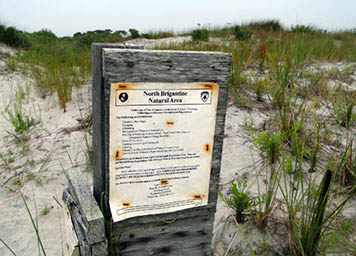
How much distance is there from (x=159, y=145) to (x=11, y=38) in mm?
11438

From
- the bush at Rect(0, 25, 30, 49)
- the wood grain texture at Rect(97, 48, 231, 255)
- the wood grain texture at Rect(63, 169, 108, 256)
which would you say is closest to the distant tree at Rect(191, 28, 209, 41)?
the bush at Rect(0, 25, 30, 49)

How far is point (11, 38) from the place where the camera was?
10.6 metres

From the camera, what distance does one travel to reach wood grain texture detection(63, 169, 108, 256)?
1266 mm

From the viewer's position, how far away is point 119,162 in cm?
130

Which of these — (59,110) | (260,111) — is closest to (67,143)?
(59,110)

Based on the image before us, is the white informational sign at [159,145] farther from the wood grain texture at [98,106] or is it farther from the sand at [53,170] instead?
the sand at [53,170]

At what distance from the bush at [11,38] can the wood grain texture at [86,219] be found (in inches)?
429

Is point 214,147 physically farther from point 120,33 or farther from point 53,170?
point 120,33

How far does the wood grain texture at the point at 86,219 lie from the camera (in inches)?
49.8

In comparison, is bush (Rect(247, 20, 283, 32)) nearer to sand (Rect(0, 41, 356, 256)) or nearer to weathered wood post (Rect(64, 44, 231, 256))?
sand (Rect(0, 41, 356, 256))

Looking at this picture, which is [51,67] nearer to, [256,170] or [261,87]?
[261,87]

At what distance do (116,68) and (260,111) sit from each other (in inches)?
117

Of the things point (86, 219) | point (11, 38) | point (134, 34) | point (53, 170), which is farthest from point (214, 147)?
point (134, 34)

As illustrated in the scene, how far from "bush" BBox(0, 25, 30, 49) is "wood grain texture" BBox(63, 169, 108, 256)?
10894 mm
